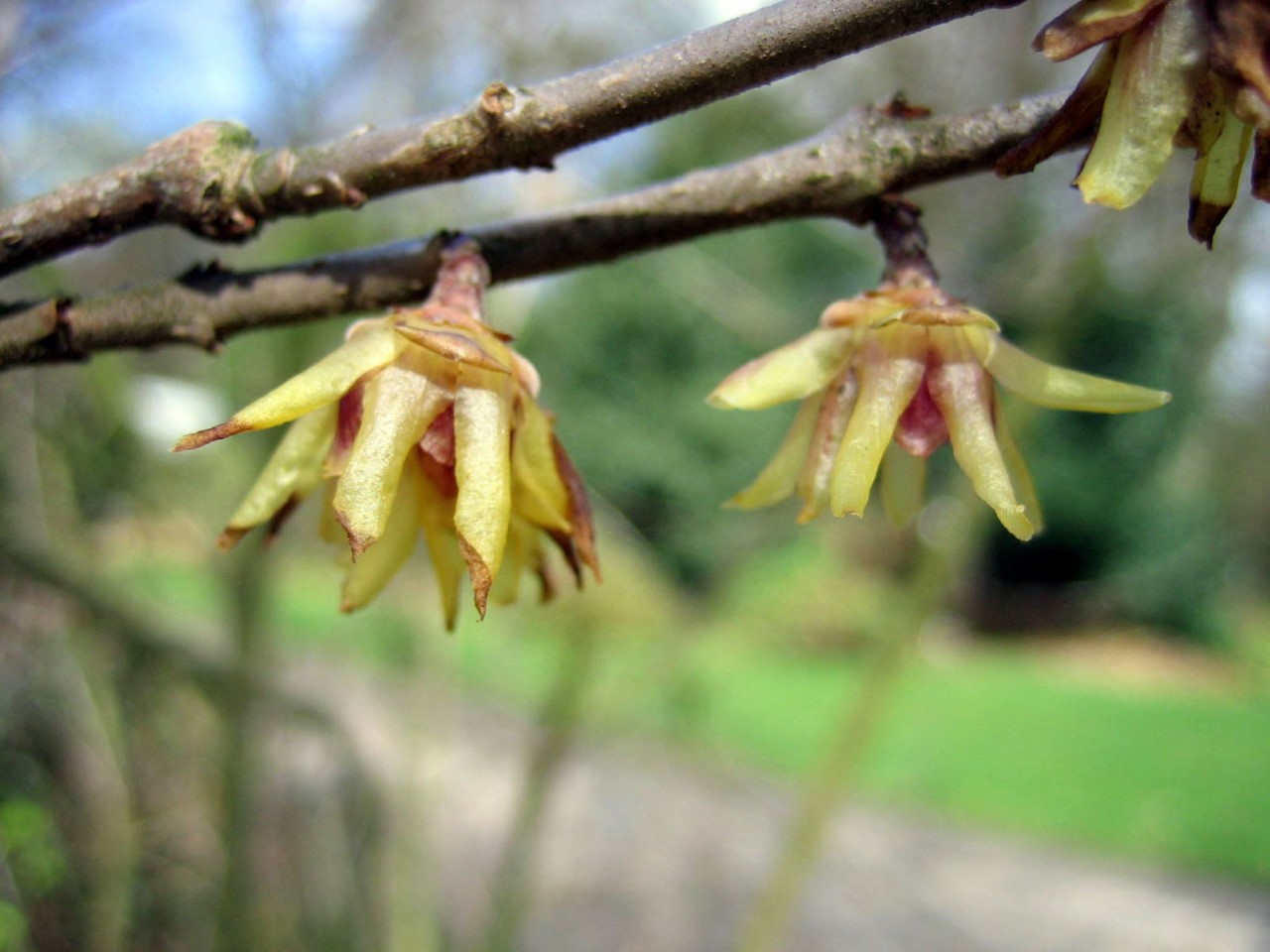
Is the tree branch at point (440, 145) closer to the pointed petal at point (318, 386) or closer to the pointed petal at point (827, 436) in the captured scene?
the pointed petal at point (318, 386)

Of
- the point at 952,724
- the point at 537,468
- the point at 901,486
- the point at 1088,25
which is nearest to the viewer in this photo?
the point at 1088,25

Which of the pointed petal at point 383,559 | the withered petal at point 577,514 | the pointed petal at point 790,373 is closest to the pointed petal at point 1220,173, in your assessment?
the pointed petal at point 790,373

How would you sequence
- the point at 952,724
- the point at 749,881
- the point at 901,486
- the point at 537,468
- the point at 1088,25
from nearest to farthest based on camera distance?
the point at 1088,25 < the point at 537,468 < the point at 901,486 < the point at 749,881 < the point at 952,724

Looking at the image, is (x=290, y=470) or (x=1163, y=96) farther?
(x=290, y=470)

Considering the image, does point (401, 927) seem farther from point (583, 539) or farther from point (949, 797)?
point (949, 797)


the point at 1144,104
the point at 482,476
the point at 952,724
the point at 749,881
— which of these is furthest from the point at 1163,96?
the point at 952,724

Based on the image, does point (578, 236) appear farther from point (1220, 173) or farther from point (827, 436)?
point (1220, 173)

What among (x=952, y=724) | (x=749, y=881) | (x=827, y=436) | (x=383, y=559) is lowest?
(x=749, y=881)
